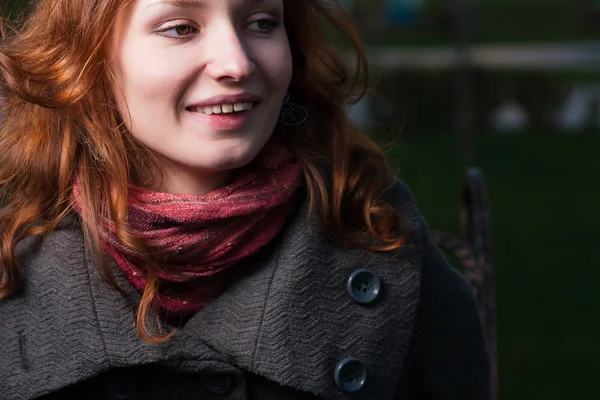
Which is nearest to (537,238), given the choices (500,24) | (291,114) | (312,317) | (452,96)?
(452,96)

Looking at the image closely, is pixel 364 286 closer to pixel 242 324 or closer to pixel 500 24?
pixel 242 324

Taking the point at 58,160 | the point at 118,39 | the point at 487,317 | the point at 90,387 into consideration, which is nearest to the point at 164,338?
the point at 90,387

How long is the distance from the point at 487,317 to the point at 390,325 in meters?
0.70

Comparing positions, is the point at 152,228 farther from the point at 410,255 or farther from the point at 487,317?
the point at 487,317

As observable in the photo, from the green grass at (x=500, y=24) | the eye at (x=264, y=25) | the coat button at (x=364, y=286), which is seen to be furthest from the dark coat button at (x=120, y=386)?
the green grass at (x=500, y=24)

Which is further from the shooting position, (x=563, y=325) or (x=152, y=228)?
(x=563, y=325)

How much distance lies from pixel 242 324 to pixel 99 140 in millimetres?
501

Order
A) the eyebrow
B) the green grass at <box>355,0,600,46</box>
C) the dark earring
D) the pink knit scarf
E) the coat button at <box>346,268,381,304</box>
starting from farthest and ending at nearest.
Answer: the green grass at <box>355,0,600,46</box> → the dark earring → the coat button at <box>346,268,381,304</box> → the pink knit scarf → the eyebrow

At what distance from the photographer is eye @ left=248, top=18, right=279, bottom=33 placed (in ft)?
7.49

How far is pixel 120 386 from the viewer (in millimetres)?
2373

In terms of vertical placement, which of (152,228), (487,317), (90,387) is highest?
(152,228)

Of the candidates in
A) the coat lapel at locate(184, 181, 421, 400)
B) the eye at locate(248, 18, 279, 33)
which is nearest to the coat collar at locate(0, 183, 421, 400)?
the coat lapel at locate(184, 181, 421, 400)

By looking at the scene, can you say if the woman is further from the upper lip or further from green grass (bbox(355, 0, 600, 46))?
green grass (bbox(355, 0, 600, 46))

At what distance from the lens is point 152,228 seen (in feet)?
7.57
